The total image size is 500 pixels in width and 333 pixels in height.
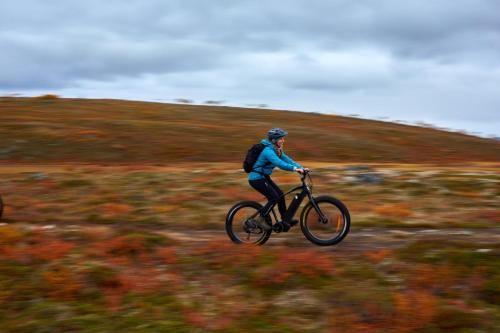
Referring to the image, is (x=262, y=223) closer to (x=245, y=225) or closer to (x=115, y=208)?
(x=245, y=225)

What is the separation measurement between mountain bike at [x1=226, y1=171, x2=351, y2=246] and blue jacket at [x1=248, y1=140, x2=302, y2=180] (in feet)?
1.28

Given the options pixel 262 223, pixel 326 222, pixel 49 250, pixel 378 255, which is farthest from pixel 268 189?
pixel 49 250

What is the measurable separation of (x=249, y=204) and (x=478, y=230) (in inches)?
220

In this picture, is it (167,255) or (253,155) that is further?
(253,155)

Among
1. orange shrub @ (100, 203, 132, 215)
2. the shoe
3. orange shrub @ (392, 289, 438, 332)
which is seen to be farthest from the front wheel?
orange shrub @ (100, 203, 132, 215)

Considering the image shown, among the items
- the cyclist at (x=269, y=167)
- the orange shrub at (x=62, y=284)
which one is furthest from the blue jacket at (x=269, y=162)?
the orange shrub at (x=62, y=284)

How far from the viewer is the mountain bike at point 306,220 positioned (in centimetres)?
1148

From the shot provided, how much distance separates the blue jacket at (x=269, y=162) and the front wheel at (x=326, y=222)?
3.03ft

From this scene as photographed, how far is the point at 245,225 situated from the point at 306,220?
4.07 ft

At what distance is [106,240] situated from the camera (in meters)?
12.2

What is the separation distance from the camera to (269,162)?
11.6 meters

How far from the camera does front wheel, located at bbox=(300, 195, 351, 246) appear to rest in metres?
11.5

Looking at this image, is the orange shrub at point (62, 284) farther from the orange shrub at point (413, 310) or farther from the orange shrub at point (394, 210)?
the orange shrub at point (394, 210)

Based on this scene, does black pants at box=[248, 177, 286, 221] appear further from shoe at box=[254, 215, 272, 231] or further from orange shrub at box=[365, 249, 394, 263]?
orange shrub at box=[365, 249, 394, 263]
